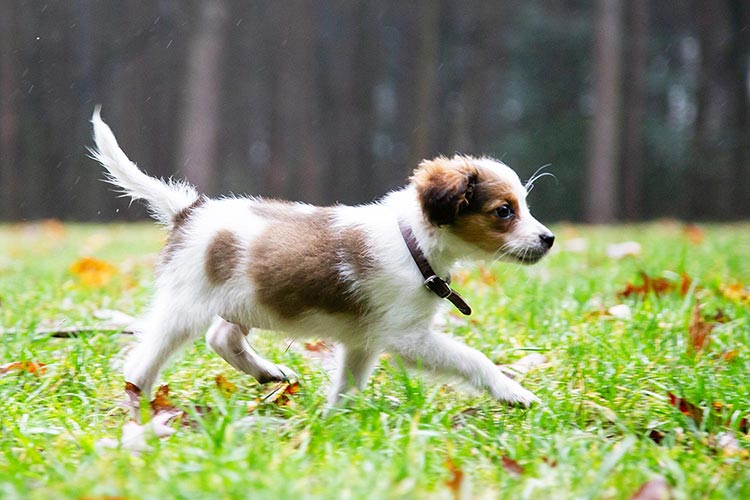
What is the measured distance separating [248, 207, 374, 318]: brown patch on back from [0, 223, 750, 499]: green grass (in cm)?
40

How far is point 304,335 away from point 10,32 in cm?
2058

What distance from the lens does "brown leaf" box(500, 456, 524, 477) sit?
8.68 feet

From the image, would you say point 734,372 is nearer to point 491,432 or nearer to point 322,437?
point 491,432

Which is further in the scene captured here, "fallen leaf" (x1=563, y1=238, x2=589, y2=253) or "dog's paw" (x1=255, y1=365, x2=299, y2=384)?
"fallen leaf" (x1=563, y1=238, x2=589, y2=253)

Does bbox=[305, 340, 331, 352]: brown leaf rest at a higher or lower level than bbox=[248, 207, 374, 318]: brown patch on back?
lower

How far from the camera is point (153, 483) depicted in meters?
2.32

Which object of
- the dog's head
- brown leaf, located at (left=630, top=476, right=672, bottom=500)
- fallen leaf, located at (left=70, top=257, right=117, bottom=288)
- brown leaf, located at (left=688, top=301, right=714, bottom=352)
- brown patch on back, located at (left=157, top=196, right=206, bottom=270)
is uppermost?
the dog's head

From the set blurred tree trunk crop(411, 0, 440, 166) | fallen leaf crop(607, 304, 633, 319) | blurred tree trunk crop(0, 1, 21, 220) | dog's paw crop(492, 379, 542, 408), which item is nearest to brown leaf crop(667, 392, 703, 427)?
dog's paw crop(492, 379, 542, 408)

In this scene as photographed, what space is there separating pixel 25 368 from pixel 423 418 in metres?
1.95

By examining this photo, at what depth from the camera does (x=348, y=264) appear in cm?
346

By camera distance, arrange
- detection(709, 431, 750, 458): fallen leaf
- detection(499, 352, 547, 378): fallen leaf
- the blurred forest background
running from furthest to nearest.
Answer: the blurred forest background
detection(499, 352, 547, 378): fallen leaf
detection(709, 431, 750, 458): fallen leaf

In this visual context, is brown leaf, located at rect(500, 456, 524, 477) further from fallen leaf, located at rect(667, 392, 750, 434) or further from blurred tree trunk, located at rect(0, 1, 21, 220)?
blurred tree trunk, located at rect(0, 1, 21, 220)

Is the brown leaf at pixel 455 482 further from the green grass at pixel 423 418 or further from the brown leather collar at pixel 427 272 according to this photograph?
the brown leather collar at pixel 427 272

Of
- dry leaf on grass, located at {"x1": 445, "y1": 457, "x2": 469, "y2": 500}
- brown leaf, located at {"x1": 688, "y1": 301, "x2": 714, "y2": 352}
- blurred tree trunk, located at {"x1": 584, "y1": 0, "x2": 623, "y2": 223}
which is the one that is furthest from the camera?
blurred tree trunk, located at {"x1": 584, "y1": 0, "x2": 623, "y2": 223}
